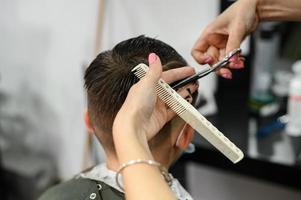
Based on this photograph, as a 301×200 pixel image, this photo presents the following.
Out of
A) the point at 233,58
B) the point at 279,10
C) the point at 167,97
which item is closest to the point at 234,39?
the point at 233,58

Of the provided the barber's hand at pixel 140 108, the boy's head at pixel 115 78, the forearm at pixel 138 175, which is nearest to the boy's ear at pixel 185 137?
the boy's head at pixel 115 78

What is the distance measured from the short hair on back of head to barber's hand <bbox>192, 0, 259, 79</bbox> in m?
0.16


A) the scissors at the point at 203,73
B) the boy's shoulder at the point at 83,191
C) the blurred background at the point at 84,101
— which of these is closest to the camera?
the scissors at the point at 203,73

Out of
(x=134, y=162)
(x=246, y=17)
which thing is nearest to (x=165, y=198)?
(x=134, y=162)

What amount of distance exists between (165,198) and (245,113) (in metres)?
1.26

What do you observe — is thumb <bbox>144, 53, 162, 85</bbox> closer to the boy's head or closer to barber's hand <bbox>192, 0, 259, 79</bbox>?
the boy's head

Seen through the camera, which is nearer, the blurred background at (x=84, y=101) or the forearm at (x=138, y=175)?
the forearm at (x=138, y=175)

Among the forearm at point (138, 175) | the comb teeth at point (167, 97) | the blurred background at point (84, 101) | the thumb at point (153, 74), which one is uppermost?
the thumb at point (153, 74)

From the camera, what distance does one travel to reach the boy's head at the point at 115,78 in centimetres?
106

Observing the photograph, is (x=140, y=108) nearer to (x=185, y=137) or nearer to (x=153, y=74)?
(x=153, y=74)

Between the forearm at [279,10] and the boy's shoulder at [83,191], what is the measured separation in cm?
68

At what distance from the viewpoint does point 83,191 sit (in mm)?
1159

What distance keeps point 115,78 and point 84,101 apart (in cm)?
141

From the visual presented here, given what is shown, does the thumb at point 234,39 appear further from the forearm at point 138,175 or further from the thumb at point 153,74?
the forearm at point 138,175
